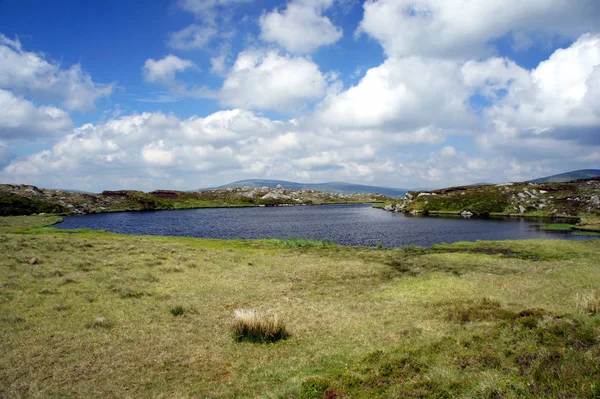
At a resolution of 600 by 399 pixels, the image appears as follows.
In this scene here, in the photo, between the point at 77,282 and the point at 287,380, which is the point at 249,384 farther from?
the point at 77,282

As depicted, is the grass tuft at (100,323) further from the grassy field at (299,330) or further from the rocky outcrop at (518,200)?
the rocky outcrop at (518,200)

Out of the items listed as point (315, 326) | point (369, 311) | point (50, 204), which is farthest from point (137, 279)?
point (50, 204)

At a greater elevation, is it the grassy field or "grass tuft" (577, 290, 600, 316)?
"grass tuft" (577, 290, 600, 316)

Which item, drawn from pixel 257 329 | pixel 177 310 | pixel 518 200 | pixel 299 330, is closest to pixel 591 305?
pixel 299 330

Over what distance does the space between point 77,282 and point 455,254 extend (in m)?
46.3

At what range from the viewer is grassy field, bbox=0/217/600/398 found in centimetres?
1276

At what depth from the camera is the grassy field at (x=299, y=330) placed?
12758mm

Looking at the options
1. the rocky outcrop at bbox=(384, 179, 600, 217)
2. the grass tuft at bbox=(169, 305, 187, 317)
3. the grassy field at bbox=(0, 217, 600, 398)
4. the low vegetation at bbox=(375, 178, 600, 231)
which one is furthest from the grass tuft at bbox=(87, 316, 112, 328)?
the rocky outcrop at bbox=(384, 179, 600, 217)

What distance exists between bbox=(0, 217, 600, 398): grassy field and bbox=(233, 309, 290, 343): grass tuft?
63 centimetres

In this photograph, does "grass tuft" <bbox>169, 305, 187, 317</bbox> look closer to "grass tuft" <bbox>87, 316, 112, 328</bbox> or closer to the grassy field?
the grassy field

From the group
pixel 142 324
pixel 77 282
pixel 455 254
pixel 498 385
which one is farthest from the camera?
pixel 455 254

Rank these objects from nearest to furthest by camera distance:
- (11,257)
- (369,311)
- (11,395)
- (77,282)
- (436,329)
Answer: (11,395) < (436,329) < (369,311) < (77,282) < (11,257)

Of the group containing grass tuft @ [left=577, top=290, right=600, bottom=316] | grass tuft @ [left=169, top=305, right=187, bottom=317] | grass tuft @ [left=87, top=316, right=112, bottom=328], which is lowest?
grass tuft @ [left=169, top=305, right=187, bottom=317]

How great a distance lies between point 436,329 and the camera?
61.7 ft
